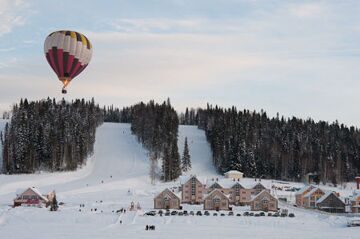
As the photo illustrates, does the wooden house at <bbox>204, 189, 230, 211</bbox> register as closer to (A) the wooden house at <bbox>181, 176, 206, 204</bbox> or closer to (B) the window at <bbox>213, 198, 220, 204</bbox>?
(B) the window at <bbox>213, 198, 220, 204</bbox>

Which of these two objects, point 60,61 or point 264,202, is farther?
point 264,202

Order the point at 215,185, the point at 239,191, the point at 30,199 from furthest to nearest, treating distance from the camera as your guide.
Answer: the point at 215,185 → the point at 239,191 → the point at 30,199

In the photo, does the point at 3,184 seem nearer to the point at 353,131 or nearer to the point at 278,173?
the point at 278,173

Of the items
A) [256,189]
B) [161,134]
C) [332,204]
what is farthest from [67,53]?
[161,134]

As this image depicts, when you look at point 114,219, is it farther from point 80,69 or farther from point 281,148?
point 281,148

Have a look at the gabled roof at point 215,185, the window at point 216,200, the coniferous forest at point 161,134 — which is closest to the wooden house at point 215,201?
the window at point 216,200

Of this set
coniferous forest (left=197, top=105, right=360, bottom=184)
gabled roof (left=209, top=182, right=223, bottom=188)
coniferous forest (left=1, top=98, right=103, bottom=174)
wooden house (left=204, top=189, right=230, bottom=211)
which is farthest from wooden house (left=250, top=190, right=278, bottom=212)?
coniferous forest (left=1, top=98, right=103, bottom=174)

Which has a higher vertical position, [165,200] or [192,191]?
[192,191]
